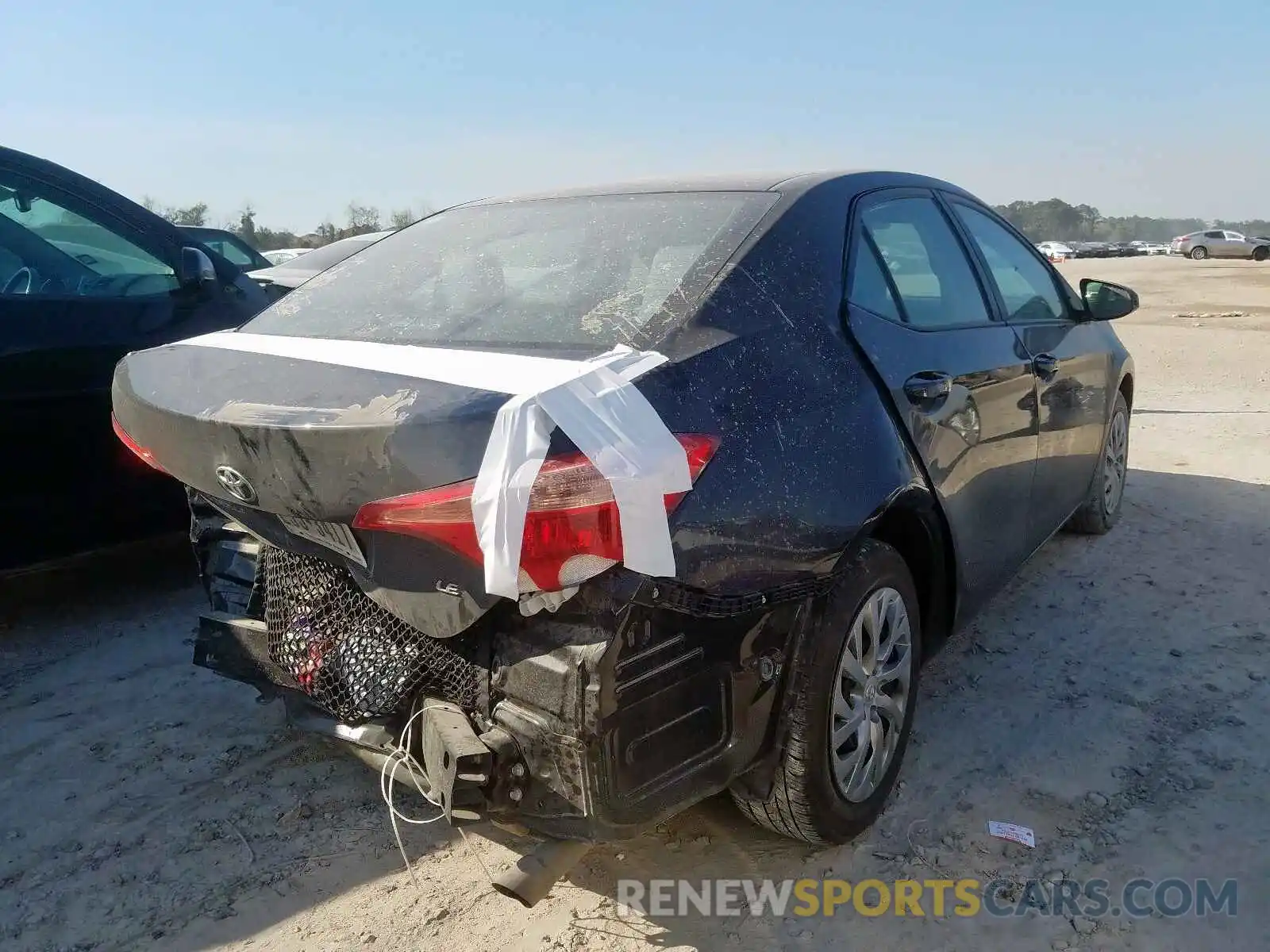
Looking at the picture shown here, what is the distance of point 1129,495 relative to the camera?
18.7ft

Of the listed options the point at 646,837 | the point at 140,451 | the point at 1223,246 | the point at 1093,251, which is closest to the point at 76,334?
the point at 140,451

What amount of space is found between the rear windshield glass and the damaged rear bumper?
62 cm

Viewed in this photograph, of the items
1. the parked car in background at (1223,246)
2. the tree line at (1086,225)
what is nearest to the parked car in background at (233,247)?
the parked car in background at (1223,246)

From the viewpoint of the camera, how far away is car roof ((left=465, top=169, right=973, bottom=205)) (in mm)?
2695

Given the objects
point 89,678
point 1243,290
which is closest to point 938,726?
point 89,678

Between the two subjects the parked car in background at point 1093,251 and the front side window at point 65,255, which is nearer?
the front side window at point 65,255

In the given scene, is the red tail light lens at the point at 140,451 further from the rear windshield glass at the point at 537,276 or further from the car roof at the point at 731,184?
the car roof at the point at 731,184

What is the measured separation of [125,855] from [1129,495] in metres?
5.29

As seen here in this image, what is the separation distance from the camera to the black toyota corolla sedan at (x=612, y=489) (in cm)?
177

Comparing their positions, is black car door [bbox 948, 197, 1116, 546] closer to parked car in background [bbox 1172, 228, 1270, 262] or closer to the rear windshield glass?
the rear windshield glass

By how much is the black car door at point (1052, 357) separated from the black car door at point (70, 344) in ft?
10.5

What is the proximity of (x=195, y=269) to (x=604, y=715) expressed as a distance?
318 centimetres

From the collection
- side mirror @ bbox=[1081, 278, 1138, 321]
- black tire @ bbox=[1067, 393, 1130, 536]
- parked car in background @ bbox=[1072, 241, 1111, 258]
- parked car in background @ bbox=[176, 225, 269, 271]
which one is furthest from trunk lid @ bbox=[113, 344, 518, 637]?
parked car in background @ bbox=[1072, 241, 1111, 258]

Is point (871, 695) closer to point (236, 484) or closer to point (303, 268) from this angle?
point (236, 484)
